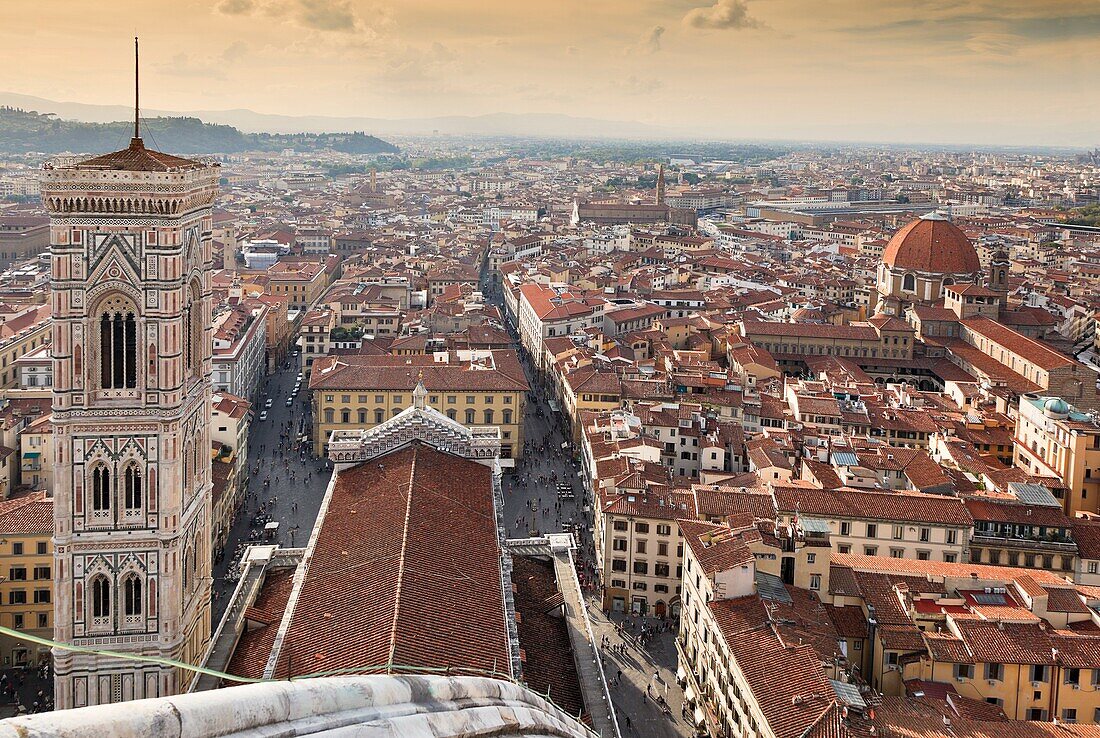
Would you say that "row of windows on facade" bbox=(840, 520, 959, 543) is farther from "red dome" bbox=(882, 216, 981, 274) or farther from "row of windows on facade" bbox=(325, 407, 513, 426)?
"red dome" bbox=(882, 216, 981, 274)

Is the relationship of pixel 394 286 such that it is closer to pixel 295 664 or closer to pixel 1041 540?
pixel 1041 540

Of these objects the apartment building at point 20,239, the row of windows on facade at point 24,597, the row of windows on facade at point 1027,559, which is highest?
the apartment building at point 20,239

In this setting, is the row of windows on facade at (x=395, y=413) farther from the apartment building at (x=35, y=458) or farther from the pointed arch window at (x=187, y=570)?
the pointed arch window at (x=187, y=570)

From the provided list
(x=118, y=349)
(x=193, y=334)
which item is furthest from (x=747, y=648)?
(x=118, y=349)

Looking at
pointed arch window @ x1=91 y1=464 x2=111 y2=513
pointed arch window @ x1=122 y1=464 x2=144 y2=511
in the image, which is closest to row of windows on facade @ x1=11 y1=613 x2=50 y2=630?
pointed arch window @ x1=91 y1=464 x2=111 y2=513

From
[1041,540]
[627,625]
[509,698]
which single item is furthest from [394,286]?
[509,698]

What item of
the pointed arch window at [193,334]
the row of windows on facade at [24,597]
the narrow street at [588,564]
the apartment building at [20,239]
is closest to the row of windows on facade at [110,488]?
the pointed arch window at [193,334]
